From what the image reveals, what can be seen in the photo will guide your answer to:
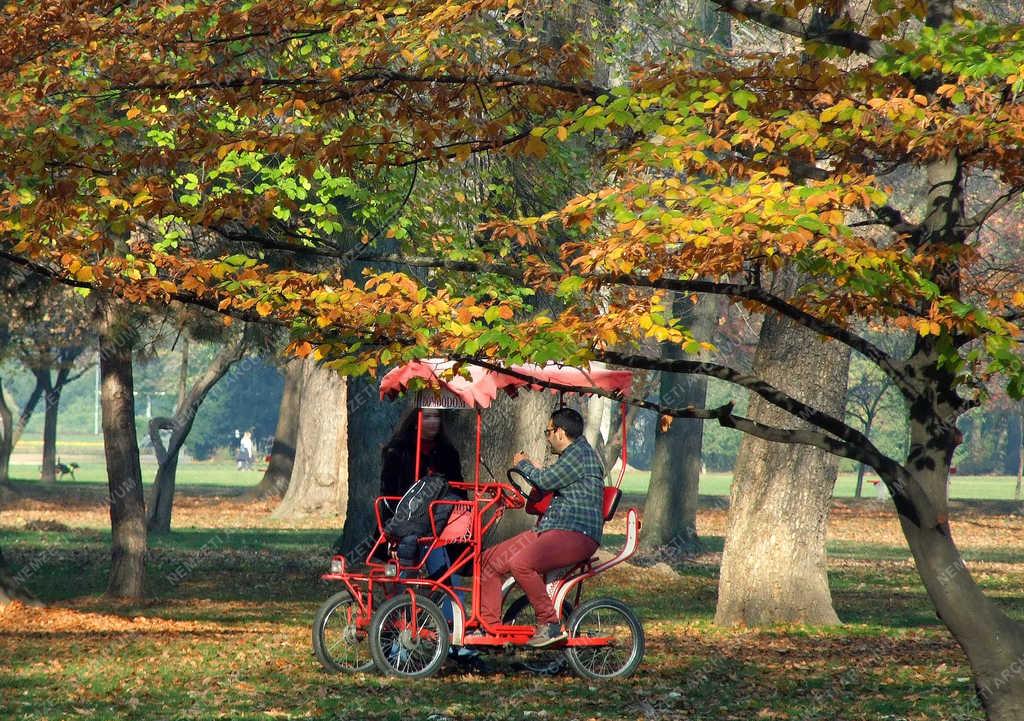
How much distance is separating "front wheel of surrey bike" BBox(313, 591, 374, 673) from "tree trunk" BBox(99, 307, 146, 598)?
5.89m

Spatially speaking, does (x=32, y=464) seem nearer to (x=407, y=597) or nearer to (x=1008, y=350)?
(x=407, y=597)

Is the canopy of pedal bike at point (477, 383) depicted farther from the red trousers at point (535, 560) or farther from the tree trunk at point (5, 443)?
the tree trunk at point (5, 443)

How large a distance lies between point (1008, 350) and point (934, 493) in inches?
61.0

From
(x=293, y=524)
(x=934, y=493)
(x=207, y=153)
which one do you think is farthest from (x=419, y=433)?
(x=293, y=524)

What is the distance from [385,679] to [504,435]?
8426mm

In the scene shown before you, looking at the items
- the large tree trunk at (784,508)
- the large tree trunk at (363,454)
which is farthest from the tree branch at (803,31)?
the large tree trunk at (363,454)

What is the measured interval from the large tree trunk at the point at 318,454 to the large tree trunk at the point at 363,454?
460 inches

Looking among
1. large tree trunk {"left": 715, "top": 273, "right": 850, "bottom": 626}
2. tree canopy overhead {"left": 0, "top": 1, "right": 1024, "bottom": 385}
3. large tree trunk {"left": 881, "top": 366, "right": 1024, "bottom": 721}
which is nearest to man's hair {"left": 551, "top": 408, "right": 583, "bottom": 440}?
tree canopy overhead {"left": 0, "top": 1, "right": 1024, "bottom": 385}

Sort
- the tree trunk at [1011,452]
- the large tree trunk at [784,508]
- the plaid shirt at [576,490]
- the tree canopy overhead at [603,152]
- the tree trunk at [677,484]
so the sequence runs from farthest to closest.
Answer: the tree trunk at [1011,452] → the tree trunk at [677,484] → the large tree trunk at [784,508] → the plaid shirt at [576,490] → the tree canopy overhead at [603,152]

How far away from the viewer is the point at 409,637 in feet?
37.8

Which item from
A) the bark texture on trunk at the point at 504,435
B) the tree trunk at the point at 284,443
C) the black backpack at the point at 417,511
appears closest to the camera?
the black backpack at the point at 417,511

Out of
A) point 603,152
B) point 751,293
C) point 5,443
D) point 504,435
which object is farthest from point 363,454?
point 5,443

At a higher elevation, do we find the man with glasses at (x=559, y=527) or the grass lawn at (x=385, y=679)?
the man with glasses at (x=559, y=527)

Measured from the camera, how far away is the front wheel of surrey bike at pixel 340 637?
11852mm
